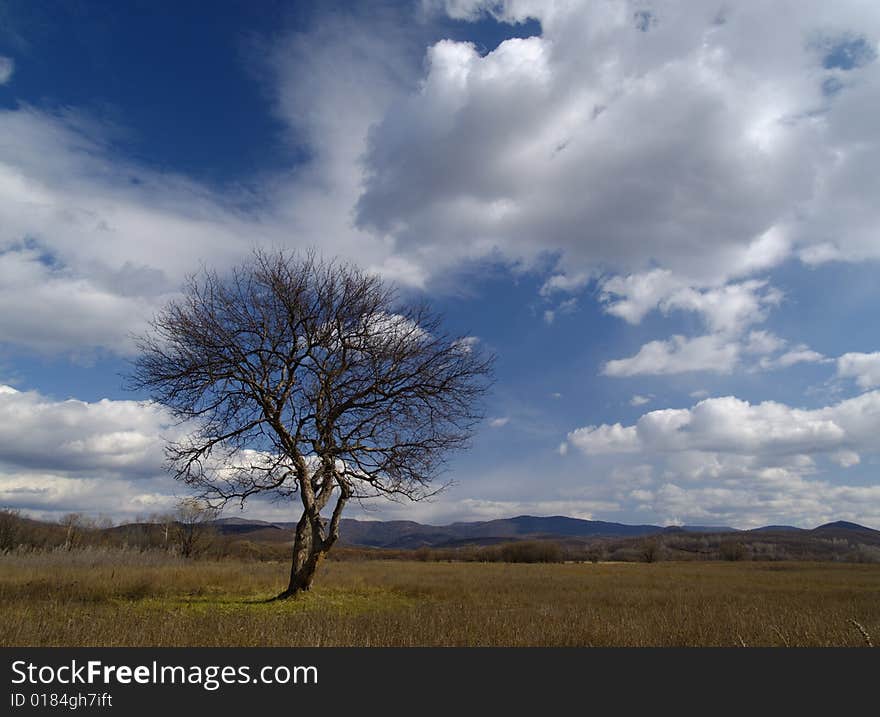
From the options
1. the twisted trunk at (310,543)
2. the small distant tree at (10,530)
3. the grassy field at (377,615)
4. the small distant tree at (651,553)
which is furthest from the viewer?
the small distant tree at (651,553)

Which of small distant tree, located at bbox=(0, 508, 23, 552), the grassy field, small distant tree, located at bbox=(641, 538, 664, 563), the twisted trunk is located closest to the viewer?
the grassy field

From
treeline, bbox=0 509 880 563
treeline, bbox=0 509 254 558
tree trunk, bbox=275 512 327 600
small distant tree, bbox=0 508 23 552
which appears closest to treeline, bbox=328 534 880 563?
treeline, bbox=0 509 880 563

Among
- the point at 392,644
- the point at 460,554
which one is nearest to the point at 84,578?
the point at 392,644

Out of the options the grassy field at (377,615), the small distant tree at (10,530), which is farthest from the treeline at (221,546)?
the grassy field at (377,615)

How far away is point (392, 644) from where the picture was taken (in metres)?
9.12

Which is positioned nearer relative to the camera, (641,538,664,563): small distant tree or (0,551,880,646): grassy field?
(0,551,880,646): grassy field

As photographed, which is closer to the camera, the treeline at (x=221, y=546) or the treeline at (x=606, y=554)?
the treeline at (x=221, y=546)

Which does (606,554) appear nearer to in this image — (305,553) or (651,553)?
(651,553)

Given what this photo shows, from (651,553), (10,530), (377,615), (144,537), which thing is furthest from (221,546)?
(377,615)

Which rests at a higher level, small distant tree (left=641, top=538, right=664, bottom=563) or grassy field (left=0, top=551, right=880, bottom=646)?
grassy field (left=0, top=551, right=880, bottom=646)

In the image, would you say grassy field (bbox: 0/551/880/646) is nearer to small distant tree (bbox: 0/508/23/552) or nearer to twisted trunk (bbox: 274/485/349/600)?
twisted trunk (bbox: 274/485/349/600)

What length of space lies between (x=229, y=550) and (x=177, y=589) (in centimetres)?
5456

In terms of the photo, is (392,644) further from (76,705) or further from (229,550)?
(229,550)

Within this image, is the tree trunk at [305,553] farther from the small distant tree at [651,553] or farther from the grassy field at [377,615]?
the small distant tree at [651,553]
